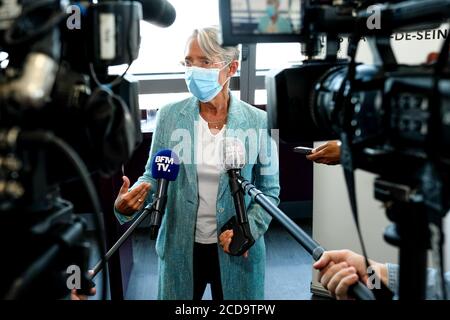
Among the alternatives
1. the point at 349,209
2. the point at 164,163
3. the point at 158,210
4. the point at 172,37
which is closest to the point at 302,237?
the point at 158,210

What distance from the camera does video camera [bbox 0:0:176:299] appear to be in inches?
18.1

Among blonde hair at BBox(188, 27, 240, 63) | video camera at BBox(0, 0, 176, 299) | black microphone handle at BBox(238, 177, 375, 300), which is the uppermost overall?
blonde hair at BBox(188, 27, 240, 63)

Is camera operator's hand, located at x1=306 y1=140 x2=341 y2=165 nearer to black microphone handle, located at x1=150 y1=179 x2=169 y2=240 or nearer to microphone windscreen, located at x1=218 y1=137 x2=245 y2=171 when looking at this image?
microphone windscreen, located at x1=218 y1=137 x2=245 y2=171

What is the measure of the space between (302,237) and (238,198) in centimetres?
29

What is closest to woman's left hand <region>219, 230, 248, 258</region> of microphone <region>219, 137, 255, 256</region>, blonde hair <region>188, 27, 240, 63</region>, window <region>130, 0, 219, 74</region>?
microphone <region>219, 137, 255, 256</region>

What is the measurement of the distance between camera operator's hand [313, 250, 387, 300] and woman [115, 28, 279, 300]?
54cm

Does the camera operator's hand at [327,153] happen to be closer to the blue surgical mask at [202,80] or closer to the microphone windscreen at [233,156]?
the microphone windscreen at [233,156]

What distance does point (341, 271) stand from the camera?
2.40ft

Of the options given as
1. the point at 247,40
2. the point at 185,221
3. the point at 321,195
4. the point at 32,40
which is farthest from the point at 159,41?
the point at 32,40

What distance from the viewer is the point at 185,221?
140cm

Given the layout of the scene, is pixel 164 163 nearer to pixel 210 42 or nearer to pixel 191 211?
pixel 191 211

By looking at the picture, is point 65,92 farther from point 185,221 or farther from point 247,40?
point 185,221
